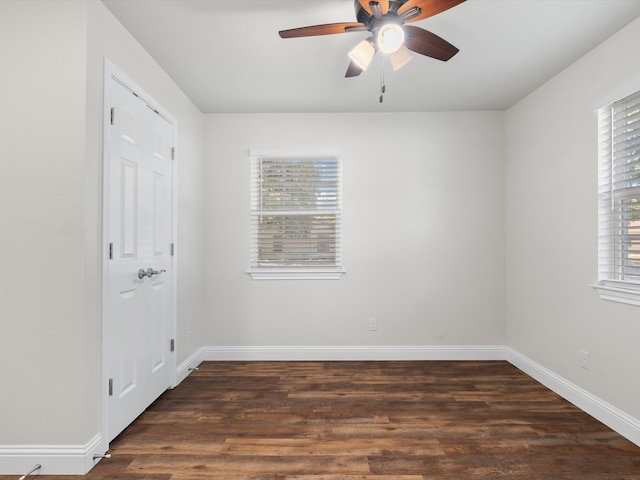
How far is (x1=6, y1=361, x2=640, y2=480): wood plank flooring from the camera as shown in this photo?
2.00 meters

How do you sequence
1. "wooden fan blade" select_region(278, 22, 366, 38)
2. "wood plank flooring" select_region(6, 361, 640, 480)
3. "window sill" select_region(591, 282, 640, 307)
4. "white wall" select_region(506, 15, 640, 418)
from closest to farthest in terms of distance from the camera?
"wooden fan blade" select_region(278, 22, 366, 38)
"wood plank flooring" select_region(6, 361, 640, 480)
"window sill" select_region(591, 282, 640, 307)
"white wall" select_region(506, 15, 640, 418)

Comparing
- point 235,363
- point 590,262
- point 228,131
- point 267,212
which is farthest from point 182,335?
point 590,262

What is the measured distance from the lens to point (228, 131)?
3885 mm

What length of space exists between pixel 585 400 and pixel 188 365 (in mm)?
3289

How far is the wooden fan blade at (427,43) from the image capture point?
76.5 inches

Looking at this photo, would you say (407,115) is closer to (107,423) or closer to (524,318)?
(524,318)

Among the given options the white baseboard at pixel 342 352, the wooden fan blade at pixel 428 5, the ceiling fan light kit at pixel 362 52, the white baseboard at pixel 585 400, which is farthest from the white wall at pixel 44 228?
the white baseboard at pixel 585 400

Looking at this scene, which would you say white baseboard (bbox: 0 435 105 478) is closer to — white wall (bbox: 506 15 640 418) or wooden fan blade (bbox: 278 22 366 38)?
wooden fan blade (bbox: 278 22 366 38)

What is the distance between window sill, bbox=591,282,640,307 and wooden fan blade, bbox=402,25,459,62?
6.04 ft

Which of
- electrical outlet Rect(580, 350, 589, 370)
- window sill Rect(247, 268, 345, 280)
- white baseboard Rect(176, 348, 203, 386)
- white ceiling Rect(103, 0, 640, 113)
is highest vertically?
white ceiling Rect(103, 0, 640, 113)

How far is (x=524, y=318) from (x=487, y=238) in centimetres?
87

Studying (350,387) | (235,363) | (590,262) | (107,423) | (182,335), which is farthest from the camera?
(235,363)

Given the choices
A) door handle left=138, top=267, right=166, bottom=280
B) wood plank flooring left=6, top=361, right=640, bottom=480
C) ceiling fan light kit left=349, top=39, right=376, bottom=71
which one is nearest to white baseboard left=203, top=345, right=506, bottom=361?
wood plank flooring left=6, top=361, right=640, bottom=480

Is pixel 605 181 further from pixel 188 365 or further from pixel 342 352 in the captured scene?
pixel 188 365
